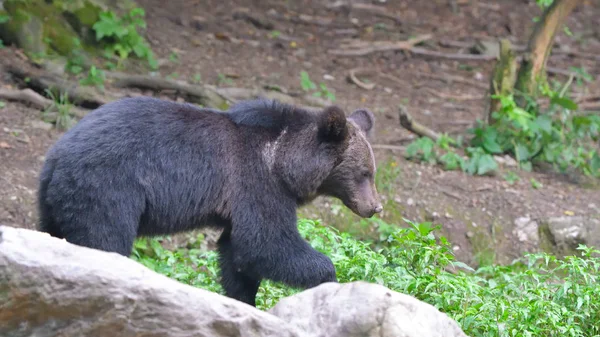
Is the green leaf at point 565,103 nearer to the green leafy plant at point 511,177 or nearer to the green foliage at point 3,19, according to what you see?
the green leafy plant at point 511,177

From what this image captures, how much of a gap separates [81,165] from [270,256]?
1.23m

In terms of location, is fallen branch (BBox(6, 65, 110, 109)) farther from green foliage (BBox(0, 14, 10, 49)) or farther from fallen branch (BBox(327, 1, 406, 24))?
fallen branch (BBox(327, 1, 406, 24))

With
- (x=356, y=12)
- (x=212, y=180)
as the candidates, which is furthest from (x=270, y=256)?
(x=356, y=12)

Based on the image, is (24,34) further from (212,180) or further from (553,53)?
(553,53)

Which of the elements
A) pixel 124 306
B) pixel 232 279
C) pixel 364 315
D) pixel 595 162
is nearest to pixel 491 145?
pixel 595 162

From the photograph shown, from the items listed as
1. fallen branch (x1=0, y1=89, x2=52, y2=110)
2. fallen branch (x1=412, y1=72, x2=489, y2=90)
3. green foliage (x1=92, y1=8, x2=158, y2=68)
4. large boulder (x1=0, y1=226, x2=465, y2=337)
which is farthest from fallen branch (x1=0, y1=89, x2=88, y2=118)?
fallen branch (x1=412, y1=72, x2=489, y2=90)

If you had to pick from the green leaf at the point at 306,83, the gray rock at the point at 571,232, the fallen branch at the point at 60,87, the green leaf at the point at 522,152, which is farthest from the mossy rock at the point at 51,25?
the gray rock at the point at 571,232

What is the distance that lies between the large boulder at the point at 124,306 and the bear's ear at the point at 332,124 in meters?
1.79

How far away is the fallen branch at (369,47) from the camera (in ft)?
42.2

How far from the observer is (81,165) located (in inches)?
185

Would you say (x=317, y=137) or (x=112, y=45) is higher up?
(x=317, y=137)

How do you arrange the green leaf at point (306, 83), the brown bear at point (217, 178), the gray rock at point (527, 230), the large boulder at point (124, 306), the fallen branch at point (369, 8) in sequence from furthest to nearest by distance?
the fallen branch at point (369, 8) < the green leaf at point (306, 83) < the gray rock at point (527, 230) < the brown bear at point (217, 178) < the large boulder at point (124, 306)

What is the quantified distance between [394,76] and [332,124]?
7348 mm

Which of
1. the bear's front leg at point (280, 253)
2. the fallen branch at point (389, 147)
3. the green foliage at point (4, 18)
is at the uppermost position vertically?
the green foliage at point (4, 18)
